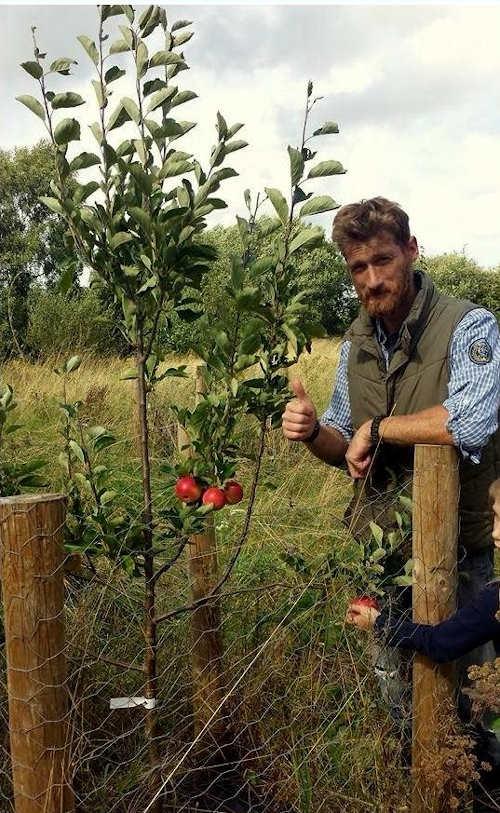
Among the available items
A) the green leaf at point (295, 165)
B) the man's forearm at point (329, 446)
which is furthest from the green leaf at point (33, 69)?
the man's forearm at point (329, 446)

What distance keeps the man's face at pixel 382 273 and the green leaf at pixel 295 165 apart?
0.77 metres

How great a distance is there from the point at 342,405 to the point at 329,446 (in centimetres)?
21

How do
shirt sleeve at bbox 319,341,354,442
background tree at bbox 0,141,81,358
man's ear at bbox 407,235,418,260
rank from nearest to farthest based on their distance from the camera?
man's ear at bbox 407,235,418,260 < shirt sleeve at bbox 319,341,354,442 < background tree at bbox 0,141,81,358

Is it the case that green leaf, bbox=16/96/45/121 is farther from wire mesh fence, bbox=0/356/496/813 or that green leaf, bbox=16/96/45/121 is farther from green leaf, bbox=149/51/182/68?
wire mesh fence, bbox=0/356/496/813

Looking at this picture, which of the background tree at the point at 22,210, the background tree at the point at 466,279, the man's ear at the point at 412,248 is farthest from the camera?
the background tree at the point at 466,279

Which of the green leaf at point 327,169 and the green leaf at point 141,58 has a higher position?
the green leaf at point 141,58

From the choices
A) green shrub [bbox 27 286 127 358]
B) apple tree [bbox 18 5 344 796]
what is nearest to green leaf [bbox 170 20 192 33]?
apple tree [bbox 18 5 344 796]

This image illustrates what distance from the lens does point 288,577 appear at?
3.26 metres

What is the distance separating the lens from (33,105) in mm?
1618

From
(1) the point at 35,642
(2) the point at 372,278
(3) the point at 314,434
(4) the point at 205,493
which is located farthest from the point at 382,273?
(1) the point at 35,642

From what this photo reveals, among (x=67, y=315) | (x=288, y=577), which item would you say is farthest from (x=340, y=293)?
(x=288, y=577)

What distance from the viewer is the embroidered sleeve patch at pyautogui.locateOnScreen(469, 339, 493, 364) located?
7.46 ft

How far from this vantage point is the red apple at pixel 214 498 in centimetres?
185

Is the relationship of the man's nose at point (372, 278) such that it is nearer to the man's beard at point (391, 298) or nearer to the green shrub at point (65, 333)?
the man's beard at point (391, 298)
